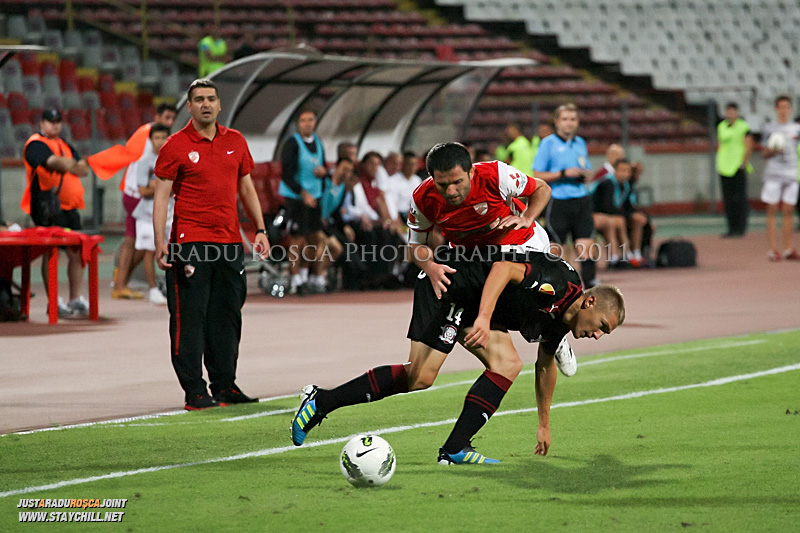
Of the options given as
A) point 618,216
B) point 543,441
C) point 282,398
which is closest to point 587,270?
point 618,216

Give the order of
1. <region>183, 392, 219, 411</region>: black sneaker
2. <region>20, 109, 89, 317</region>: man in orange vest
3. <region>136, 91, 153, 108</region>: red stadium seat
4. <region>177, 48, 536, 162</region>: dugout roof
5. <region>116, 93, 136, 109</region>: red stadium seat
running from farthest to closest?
1. <region>136, 91, 153, 108</region>: red stadium seat
2. <region>116, 93, 136, 109</region>: red stadium seat
3. <region>177, 48, 536, 162</region>: dugout roof
4. <region>20, 109, 89, 317</region>: man in orange vest
5. <region>183, 392, 219, 411</region>: black sneaker

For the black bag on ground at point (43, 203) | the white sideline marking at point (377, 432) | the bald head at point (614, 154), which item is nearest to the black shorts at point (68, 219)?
the black bag on ground at point (43, 203)

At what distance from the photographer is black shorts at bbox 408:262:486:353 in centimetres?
589

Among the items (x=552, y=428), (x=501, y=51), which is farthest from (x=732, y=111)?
(x=552, y=428)

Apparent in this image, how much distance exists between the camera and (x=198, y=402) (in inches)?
315

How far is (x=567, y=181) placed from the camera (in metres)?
13.8

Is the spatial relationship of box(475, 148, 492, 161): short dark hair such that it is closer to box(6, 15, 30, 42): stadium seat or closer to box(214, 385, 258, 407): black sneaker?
box(214, 385, 258, 407): black sneaker

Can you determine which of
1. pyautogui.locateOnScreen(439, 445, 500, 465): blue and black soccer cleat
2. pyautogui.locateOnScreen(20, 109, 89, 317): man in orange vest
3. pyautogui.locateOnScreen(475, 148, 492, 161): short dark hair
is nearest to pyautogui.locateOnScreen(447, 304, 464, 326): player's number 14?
pyautogui.locateOnScreen(439, 445, 500, 465): blue and black soccer cleat

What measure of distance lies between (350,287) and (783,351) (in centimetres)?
730

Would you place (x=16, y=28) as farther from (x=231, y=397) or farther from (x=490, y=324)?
(x=490, y=324)

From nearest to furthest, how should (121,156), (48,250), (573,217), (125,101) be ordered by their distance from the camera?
(48,250)
(573,217)
(121,156)
(125,101)

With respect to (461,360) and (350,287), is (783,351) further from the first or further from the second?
(350,287)

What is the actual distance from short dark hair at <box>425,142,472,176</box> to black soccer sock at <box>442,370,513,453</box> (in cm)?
108

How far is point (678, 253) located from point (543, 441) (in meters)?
12.7
